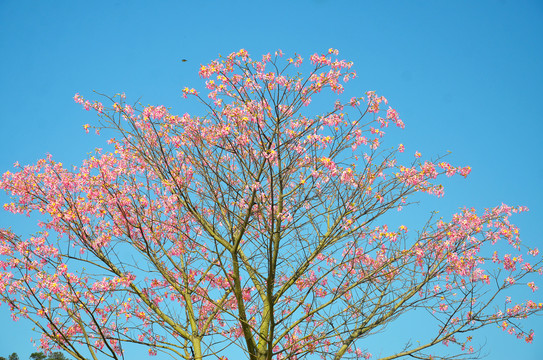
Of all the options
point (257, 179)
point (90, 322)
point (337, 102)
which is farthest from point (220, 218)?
point (90, 322)

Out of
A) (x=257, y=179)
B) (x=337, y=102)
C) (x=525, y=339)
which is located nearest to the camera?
(x=257, y=179)

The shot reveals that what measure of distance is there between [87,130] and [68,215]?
1450 millimetres

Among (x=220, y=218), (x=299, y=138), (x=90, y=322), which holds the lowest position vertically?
(x=90, y=322)

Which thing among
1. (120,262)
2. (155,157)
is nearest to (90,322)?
(120,262)

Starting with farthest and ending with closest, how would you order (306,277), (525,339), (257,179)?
1. (525,339)
2. (306,277)
3. (257,179)

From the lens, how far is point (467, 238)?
809 centimetres

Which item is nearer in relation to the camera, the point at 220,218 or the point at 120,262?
the point at 220,218

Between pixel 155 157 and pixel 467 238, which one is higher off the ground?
pixel 155 157

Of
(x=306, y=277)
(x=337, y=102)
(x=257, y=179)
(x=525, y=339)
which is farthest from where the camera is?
(x=525, y=339)

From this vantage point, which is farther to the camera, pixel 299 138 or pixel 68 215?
pixel 68 215

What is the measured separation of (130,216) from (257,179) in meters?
2.54

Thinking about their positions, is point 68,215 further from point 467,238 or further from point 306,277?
point 467,238

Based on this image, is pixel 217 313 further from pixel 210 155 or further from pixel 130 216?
pixel 210 155

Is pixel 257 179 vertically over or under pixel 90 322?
over
